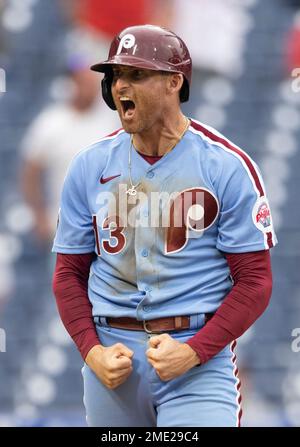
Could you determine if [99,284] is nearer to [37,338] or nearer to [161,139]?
[161,139]

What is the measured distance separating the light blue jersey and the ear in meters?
0.12

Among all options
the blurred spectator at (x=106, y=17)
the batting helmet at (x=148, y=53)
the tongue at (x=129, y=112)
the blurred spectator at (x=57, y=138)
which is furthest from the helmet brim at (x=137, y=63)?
the blurred spectator at (x=106, y=17)

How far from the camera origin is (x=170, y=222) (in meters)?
2.69

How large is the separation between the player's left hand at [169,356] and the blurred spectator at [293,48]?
2744 millimetres

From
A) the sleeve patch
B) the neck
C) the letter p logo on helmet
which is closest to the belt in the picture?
the sleeve patch

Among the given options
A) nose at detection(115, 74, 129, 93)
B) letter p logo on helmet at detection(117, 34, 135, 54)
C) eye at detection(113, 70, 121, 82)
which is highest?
letter p logo on helmet at detection(117, 34, 135, 54)

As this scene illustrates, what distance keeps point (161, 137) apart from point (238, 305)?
0.45 metres

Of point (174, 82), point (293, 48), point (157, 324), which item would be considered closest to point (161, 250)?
point (157, 324)

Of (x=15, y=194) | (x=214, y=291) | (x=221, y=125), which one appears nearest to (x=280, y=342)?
(x=221, y=125)

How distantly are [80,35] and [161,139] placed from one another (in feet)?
7.78

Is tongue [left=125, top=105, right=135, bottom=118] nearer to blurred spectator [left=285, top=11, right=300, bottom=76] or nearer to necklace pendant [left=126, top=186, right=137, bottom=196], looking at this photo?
necklace pendant [left=126, top=186, right=137, bottom=196]

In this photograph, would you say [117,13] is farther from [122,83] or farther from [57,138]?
[122,83]

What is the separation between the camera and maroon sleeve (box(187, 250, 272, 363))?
2.63 metres

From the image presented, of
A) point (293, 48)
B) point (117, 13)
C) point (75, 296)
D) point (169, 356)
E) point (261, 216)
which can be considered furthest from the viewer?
point (293, 48)
